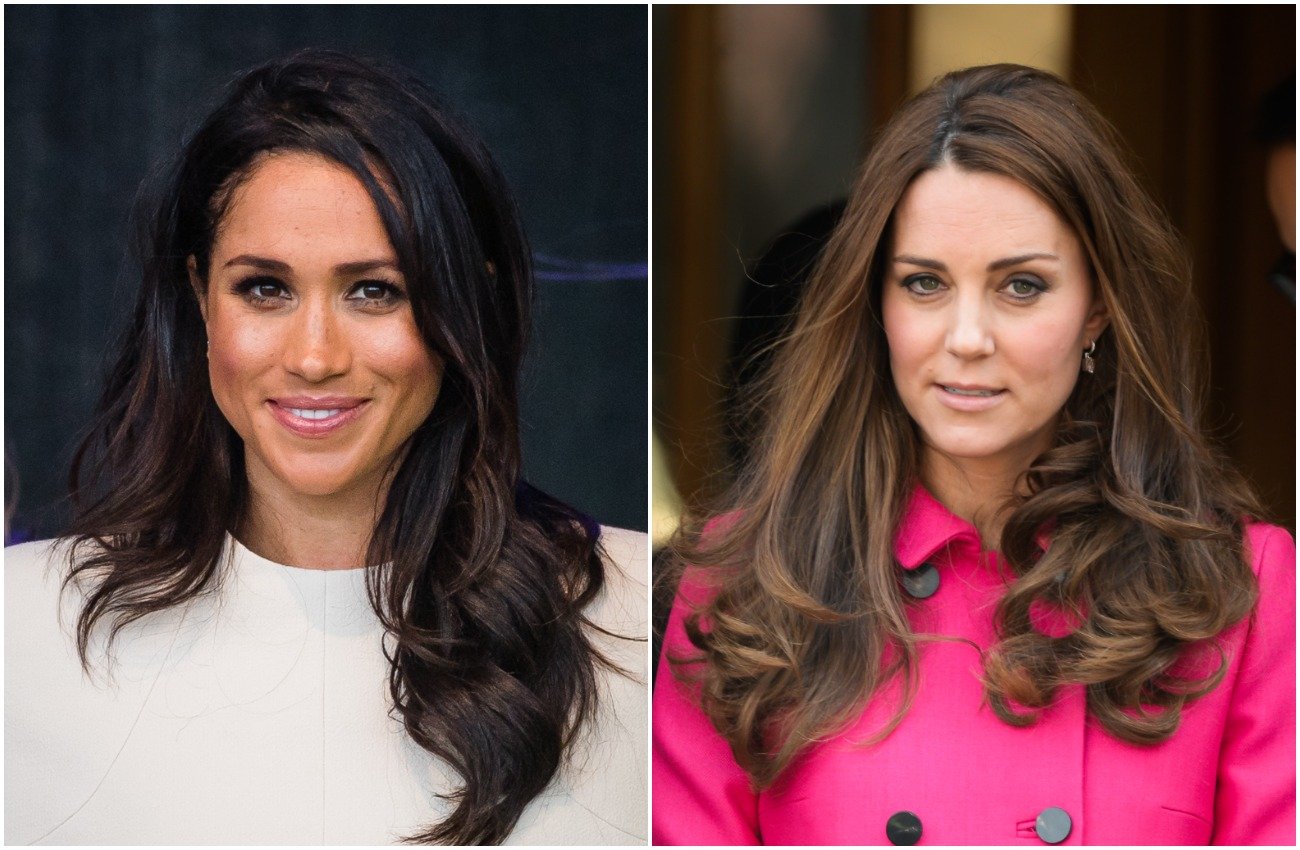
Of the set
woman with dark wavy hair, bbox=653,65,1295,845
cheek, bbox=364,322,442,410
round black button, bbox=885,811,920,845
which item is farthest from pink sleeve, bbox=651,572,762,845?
cheek, bbox=364,322,442,410

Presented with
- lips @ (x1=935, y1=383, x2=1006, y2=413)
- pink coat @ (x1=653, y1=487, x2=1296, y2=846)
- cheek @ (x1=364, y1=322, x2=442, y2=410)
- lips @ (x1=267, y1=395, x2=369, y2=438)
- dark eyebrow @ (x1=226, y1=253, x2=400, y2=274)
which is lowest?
pink coat @ (x1=653, y1=487, x2=1296, y2=846)

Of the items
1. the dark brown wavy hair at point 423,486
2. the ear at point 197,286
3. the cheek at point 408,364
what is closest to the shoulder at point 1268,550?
the dark brown wavy hair at point 423,486

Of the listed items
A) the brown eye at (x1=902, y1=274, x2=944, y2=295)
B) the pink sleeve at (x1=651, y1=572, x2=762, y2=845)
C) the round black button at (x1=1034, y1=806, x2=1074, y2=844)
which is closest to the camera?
the round black button at (x1=1034, y1=806, x2=1074, y2=844)

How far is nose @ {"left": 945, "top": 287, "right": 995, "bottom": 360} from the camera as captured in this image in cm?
294

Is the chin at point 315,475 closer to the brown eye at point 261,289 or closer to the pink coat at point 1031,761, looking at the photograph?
the brown eye at point 261,289

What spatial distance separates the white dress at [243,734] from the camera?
313 centimetres

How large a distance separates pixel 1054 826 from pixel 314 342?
1.71m

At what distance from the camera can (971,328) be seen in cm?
294

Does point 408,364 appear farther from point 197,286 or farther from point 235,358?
point 197,286

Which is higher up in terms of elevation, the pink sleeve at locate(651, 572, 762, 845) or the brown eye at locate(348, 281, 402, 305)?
the brown eye at locate(348, 281, 402, 305)

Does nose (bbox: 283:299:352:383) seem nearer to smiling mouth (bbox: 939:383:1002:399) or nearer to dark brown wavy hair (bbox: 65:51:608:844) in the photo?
dark brown wavy hair (bbox: 65:51:608:844)

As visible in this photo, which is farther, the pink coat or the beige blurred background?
the beige blurred background

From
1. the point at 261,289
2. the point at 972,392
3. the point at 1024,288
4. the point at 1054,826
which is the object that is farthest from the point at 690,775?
the point at 261,289

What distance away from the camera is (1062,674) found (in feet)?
9.75
